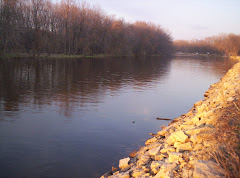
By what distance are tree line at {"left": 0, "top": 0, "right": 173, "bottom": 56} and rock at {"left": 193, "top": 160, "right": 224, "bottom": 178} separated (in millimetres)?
39432

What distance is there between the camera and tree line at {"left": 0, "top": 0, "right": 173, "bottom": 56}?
131 ft

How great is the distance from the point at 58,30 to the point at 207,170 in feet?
189

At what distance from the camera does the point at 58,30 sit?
5681cm

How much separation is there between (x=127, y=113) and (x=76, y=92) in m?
4.95

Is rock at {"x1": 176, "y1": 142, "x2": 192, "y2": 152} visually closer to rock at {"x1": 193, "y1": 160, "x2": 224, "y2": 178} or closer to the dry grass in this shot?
the dry grass

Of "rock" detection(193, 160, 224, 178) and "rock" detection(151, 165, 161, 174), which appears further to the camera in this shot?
"rock" detection(151, 165, 161, 174)

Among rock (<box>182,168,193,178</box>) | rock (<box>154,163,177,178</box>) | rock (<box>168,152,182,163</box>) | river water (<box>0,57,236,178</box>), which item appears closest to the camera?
rock (<box>182,168,193,178</box>)

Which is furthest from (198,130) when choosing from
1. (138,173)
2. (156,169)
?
(138,173)

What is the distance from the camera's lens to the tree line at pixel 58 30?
40000 mm

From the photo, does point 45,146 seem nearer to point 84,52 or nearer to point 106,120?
point 106,120

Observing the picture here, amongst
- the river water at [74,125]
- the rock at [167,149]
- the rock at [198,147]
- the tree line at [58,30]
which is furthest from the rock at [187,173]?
the tree line at [58,30]

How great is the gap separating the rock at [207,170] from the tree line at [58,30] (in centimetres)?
3943

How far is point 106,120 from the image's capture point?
9.59 meters

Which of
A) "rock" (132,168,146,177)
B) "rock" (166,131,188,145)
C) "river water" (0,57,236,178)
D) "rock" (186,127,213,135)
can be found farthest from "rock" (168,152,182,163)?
"river water" (0,57,236,178)
